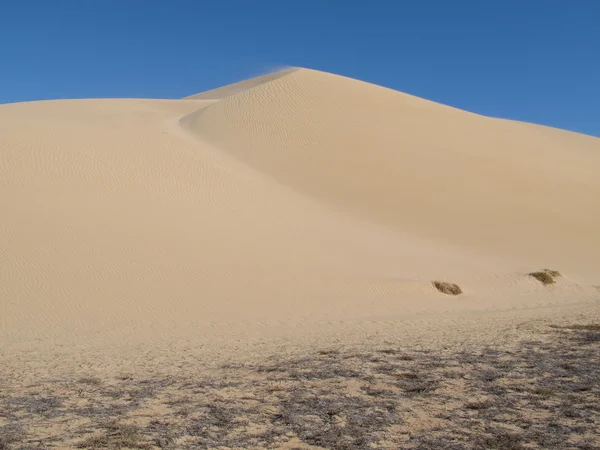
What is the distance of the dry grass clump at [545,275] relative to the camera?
51.2 feet

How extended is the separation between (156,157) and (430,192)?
1054cm

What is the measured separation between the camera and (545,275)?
1573cm

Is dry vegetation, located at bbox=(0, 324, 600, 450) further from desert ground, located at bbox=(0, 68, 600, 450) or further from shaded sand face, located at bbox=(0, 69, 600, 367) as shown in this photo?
shaded sand face, located at bbox=(0, 69, 600, 367)

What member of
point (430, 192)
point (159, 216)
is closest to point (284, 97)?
point (430, 192)

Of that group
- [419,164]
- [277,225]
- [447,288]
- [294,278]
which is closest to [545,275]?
[447,288]

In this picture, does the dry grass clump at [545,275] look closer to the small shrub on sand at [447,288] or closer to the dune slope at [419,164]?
the dune slope at [419,164]

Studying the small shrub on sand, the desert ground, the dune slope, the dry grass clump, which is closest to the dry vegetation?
the desert ground

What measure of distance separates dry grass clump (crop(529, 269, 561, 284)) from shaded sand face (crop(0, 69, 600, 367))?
0.67 feet

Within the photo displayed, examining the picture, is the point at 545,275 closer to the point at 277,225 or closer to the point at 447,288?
the point at 447,288

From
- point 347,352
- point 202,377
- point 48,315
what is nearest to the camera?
point 202,377

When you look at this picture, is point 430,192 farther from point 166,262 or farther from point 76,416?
point 76,416

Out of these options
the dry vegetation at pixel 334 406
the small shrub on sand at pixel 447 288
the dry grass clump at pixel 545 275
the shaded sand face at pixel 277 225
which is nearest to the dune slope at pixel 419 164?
the shaded sand face at pixel 277 225

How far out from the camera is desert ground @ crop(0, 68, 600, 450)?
17.7ft

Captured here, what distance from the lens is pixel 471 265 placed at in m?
16.4
